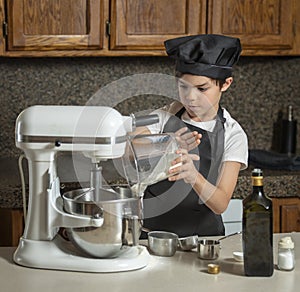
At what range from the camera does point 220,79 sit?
95.0 inches

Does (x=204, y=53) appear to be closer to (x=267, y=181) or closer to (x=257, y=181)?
(x=257, y=181)

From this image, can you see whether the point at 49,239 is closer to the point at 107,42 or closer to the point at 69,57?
the point at 107,42

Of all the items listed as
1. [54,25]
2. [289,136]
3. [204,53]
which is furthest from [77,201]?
[289,136]

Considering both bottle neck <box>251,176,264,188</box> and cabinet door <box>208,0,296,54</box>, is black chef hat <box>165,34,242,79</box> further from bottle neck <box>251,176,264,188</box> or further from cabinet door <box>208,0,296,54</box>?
cabinet door <box>208,0,296,54</box>

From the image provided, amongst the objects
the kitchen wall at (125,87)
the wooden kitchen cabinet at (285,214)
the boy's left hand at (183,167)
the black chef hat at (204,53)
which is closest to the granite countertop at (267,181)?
the wooden kitchen cabinet at (285,214)

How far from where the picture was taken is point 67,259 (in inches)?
73.6

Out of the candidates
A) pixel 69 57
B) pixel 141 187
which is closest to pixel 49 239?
pixel 141 187

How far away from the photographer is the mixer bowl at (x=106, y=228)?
1.82 m

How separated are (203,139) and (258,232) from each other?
2.97 feet

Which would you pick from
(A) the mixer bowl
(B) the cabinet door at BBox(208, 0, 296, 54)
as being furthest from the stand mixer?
(B) the cabinet door at BBox(208, 0, 296, 54)

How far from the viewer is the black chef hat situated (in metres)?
2.29

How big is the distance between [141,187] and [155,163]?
74 millimetres

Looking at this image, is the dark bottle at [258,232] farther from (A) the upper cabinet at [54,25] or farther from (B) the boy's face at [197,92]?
(A) the upper cabinet at [54,25]

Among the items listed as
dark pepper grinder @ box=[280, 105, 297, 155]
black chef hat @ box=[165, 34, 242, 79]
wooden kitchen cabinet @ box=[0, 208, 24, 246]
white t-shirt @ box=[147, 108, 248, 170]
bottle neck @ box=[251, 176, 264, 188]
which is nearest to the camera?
bottle neck @ box=[251, 176, 264, 188]
